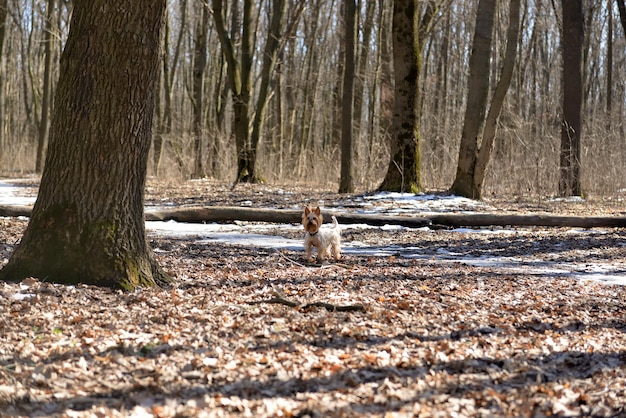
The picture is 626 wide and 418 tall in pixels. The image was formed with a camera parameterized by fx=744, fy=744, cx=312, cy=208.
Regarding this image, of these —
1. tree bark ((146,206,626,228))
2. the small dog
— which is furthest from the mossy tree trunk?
the small dog

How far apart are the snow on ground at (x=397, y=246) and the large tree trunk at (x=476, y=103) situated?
1.13 meters

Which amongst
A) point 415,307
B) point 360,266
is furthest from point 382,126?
point 415,307

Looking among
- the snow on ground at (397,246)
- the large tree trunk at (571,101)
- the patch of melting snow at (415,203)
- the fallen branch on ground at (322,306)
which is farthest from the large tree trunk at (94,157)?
the large tree trunk at (571,101)

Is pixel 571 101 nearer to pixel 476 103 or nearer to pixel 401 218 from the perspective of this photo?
pixel 476 103

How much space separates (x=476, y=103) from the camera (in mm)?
16219

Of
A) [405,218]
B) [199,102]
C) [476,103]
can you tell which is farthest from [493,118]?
[199,102]

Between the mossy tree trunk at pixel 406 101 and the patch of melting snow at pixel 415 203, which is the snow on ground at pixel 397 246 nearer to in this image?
the patch of melting snow at pixel 415 203

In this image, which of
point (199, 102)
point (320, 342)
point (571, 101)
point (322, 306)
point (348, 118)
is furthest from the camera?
point (199, 102)

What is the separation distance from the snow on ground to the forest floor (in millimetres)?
134

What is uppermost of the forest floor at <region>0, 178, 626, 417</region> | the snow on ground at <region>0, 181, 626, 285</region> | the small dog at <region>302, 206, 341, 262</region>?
the small dog at <region>302, 206, 341, 262</region>

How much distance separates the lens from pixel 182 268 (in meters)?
7.36

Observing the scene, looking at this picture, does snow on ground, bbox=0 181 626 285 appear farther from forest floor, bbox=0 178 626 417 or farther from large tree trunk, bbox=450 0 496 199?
large tree trunk, bbox=450 0 496 199

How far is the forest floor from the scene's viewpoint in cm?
369

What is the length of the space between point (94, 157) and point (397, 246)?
5.24m
